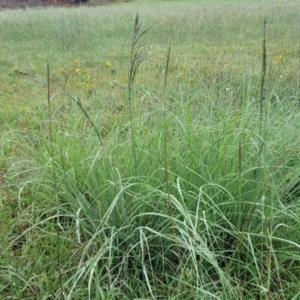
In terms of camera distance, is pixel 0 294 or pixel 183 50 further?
pixel 183 50

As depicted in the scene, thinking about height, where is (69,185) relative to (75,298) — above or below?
above

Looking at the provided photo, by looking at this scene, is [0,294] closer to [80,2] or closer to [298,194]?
[298,194]

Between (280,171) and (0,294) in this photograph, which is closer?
(0,294)

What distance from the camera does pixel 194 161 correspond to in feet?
6.25

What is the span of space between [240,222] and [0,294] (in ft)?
3.23

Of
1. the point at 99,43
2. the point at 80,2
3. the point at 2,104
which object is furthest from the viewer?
the point at 80,2

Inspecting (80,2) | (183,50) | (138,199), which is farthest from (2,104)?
(80,2)

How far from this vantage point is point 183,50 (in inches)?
243

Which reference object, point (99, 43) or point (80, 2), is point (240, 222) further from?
point (80, 2)

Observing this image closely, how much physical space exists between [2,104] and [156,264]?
8.50ft

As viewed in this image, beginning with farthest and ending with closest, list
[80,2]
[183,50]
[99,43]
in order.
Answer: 1. [80,2]
2. [99,43]
3. [183,50]

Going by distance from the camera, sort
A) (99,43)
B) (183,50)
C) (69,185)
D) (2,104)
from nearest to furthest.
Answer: (69,185)
(2,104)
(183,50)
(99,43)

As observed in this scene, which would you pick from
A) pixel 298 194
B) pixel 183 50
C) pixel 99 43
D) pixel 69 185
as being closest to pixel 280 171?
pixel 298 194

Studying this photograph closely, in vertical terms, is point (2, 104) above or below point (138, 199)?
below
